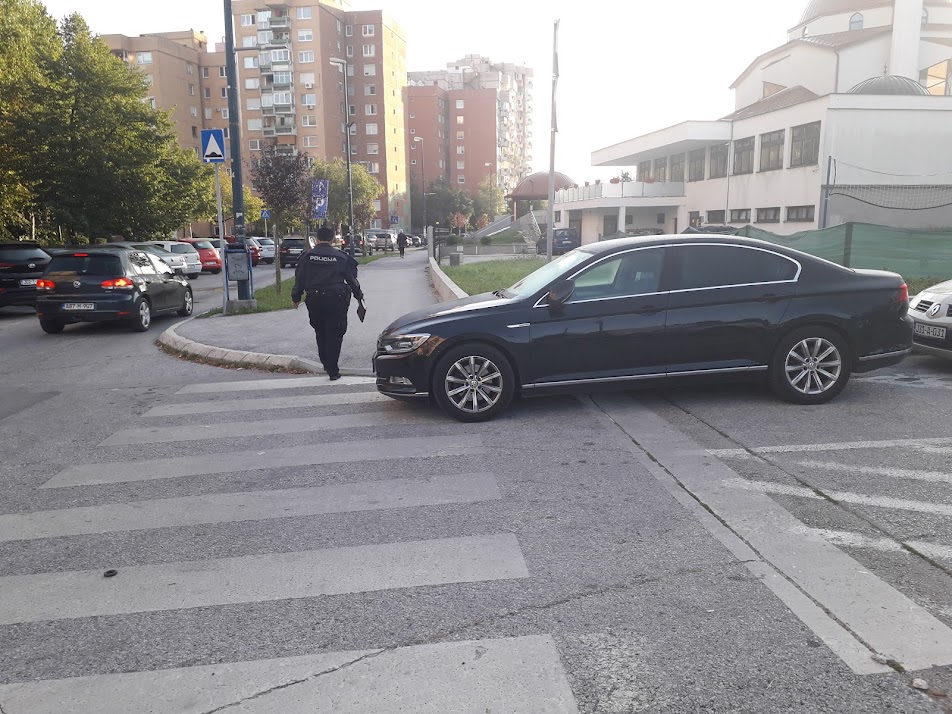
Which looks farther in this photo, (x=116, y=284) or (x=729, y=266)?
(x=116, y=284)

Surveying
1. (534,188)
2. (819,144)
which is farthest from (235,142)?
(534,188)

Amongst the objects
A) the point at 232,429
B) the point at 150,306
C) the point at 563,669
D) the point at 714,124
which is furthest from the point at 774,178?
the point at 563,669

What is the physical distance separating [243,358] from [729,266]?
6.67 m

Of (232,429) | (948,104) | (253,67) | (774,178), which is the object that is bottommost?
(232,429)

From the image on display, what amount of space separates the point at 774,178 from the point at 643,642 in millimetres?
39048

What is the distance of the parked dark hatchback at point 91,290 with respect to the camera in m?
13.6

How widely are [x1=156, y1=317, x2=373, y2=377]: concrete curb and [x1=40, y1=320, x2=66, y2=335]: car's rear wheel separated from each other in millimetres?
3092

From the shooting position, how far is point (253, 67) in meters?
88.6

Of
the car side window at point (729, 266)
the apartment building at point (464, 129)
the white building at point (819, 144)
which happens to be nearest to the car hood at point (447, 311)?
the car side window at point (729, 266)

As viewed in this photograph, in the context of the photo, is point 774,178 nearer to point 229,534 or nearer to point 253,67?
point 229,534

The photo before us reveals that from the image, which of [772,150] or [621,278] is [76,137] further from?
[772,150]

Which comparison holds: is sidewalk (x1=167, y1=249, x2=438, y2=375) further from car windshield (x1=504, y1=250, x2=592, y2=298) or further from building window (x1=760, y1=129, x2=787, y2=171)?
building window (x1=760, y1=129, x2=787, y2=171)

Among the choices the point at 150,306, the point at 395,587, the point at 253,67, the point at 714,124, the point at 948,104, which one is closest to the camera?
the point at 395,587

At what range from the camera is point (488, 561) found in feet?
13.2
